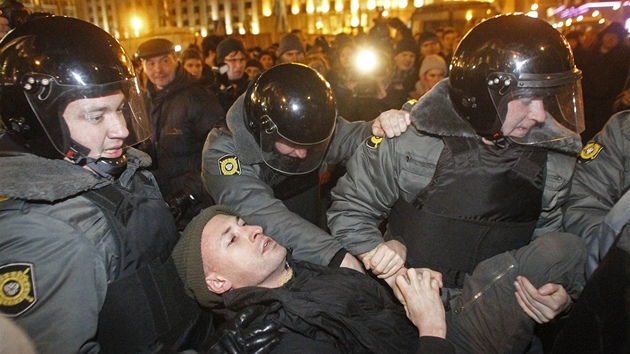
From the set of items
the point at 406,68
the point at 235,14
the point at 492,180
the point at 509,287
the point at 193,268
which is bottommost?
the point at 509,287

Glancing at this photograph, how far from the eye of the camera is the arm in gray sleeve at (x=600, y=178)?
2.10m

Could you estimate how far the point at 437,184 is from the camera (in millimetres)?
1994

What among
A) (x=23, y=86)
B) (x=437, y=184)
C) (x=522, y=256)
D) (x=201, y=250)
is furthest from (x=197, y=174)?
(x=522, y=256)

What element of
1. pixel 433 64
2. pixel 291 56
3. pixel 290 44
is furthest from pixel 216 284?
pixel 290 44

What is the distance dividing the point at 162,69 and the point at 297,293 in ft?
10.7

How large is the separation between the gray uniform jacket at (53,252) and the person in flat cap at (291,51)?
4913mm

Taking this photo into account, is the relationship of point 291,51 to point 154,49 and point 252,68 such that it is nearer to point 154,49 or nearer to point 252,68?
point 252,68

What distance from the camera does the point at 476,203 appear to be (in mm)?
1970

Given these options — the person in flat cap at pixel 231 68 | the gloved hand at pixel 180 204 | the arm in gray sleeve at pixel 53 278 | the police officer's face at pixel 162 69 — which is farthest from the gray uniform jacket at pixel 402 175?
the person in flat cap at pixel 231 68

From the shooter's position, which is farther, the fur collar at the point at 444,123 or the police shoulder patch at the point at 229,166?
the police shoulder patch at the point at 229,166

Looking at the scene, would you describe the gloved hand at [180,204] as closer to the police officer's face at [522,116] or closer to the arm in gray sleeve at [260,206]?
the arm in gray sleeve at [260,206]

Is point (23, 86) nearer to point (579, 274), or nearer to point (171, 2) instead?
point (579, 274)

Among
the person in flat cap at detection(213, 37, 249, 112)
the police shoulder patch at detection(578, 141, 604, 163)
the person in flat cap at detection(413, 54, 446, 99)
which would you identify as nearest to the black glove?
the police shoulder patch at detection(578, 141, 604, 163)

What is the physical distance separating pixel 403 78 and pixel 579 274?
4.68 meters
